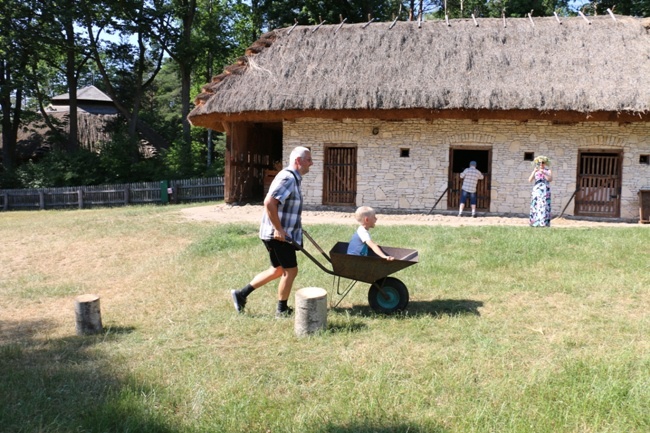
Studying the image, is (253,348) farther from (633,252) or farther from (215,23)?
(215,23)

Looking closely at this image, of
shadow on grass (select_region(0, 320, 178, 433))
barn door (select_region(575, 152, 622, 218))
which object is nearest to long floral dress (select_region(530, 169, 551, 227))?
barn door (select_region(575, 152, 622, 218))

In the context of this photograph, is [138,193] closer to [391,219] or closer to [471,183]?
[391,219]

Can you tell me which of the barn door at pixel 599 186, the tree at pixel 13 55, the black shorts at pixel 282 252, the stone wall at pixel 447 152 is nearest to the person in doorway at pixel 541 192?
the stone wall at pixel 447 152

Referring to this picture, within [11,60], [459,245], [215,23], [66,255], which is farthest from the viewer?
[215,23]

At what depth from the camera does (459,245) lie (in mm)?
7777

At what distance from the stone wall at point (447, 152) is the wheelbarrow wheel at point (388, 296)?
26.9 ft

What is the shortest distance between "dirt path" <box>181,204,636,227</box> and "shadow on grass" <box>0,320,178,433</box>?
6.79 metres

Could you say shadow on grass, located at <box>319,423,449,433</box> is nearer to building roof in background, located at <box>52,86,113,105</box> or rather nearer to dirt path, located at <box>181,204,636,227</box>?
dirt path, located at <box>181,204,636,227</box>

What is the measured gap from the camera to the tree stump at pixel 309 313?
420 cm

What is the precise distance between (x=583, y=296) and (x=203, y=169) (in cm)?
1915

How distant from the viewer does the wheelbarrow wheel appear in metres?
4.83

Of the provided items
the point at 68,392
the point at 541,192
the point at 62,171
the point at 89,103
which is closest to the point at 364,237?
the point at 68,392

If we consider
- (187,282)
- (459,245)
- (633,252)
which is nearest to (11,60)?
(187,282)

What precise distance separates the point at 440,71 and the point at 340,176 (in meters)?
3.66
